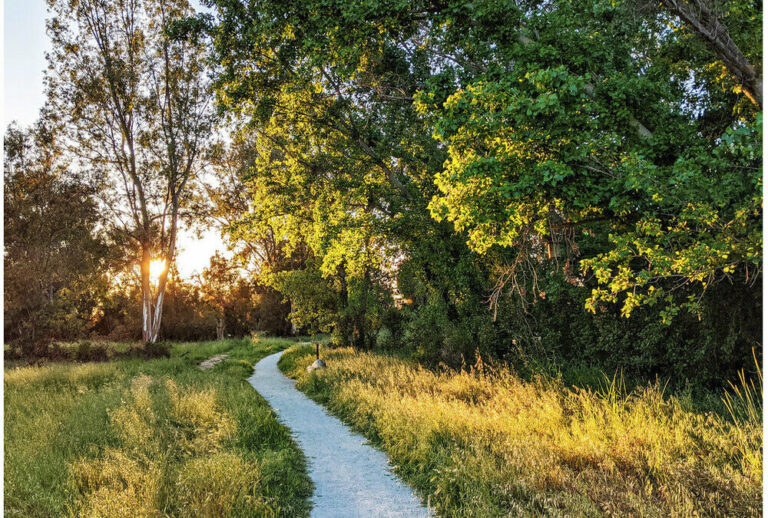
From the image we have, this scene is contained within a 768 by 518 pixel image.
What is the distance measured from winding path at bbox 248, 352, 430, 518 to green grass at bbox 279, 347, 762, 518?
0.88ft

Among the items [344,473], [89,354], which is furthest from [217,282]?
[344,473]

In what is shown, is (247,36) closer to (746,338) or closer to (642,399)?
(642,399)

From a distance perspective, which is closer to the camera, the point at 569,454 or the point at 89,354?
the point at 569,454

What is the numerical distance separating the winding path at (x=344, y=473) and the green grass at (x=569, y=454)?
0.88 feet

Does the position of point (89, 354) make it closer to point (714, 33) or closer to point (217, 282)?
point (217, 282)

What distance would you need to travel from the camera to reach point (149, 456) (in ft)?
19.6

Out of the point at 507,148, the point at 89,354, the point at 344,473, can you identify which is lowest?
the point at 344,473

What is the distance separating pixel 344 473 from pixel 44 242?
58.1 feet

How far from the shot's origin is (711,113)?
30.2ft

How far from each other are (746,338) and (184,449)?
9166 mm

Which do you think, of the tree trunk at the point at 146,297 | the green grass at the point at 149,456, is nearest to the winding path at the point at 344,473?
the green grass at the point at 149,456

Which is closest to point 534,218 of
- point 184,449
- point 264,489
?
point 264,489

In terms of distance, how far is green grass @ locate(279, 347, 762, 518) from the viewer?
4023mm

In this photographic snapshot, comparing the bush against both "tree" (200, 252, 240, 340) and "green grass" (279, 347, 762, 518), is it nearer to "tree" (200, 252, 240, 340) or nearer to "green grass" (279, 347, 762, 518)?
"green grass" (279, 347, 762, 518)
